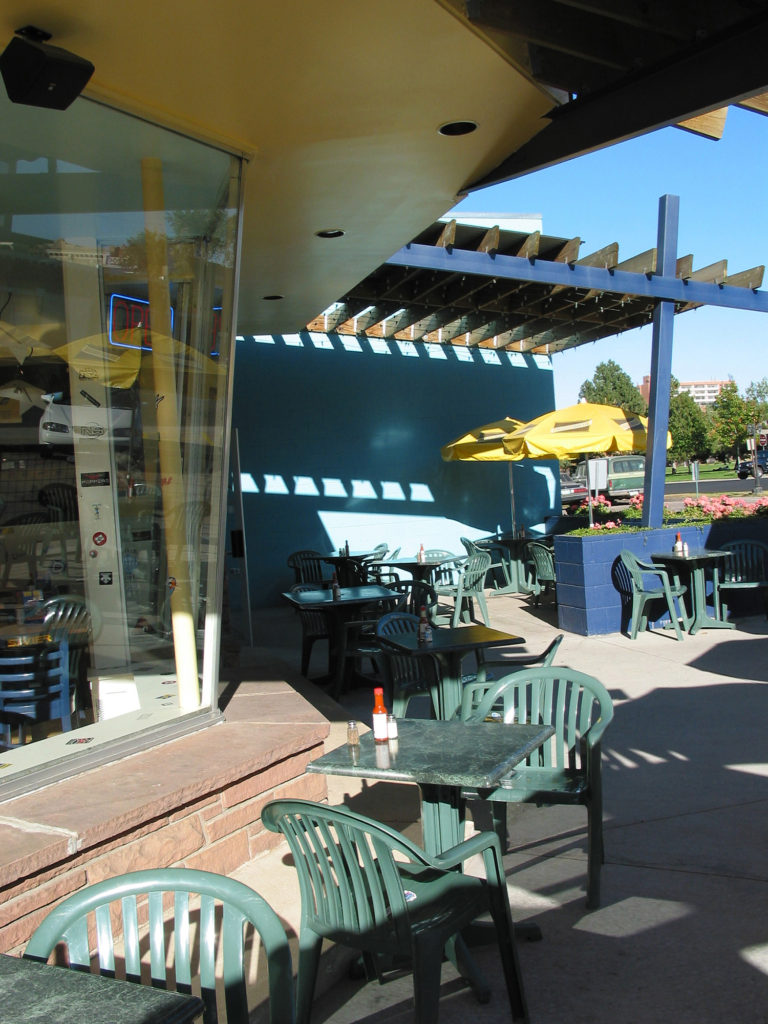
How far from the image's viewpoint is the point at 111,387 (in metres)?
4.12

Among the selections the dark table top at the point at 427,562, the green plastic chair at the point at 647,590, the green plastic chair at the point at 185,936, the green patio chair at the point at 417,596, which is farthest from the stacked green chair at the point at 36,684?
the green plastic chair at the point at 647,590

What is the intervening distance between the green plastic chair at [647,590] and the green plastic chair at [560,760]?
16.6 ft

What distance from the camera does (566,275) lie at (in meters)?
9.88

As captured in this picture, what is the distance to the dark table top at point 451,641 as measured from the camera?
16.3 ft

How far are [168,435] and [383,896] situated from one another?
8.27 ft

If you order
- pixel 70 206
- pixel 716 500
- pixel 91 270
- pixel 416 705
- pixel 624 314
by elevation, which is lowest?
pixel 416 705

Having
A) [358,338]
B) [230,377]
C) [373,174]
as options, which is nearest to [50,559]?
[230,377]

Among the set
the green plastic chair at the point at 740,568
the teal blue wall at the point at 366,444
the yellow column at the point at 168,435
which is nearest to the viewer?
the yellow column at the point at 168,435

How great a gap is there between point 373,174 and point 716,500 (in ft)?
23.9

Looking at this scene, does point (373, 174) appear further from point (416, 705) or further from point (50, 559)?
point (416, 705)

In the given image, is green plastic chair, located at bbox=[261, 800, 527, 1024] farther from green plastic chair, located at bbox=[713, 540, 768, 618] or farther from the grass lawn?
the grass lawn

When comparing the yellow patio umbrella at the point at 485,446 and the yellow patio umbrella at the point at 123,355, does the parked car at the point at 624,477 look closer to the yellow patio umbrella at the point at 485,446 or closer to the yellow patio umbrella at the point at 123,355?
the yellow patio umbrella at the point at 485,446

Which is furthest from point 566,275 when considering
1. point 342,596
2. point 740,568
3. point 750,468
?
point 750,468

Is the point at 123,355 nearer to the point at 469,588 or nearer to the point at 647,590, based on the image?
the point at 469,588
